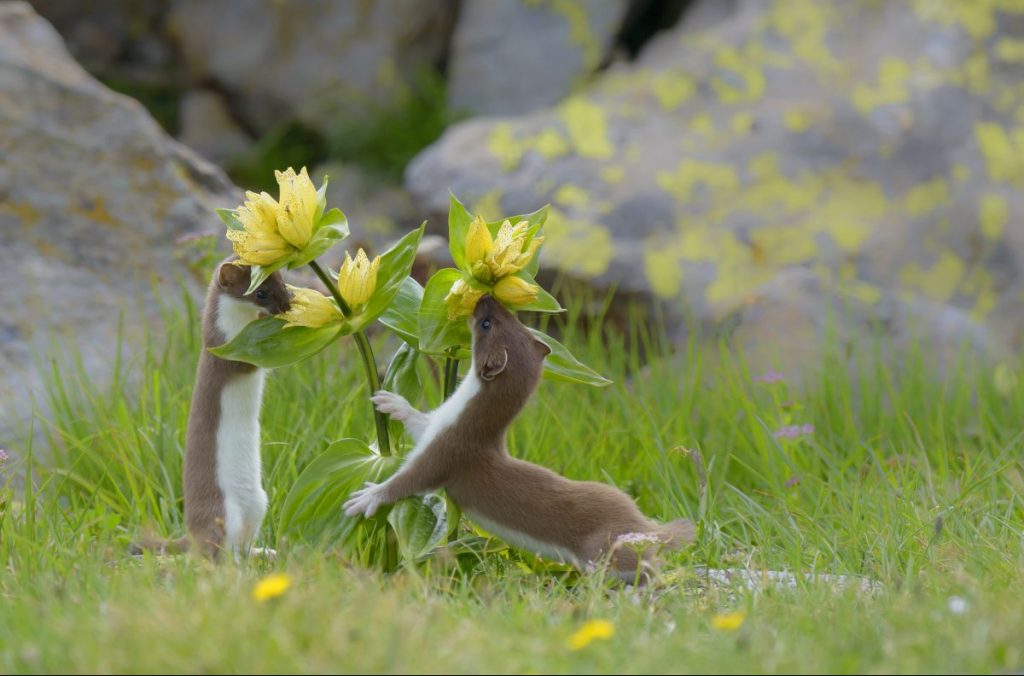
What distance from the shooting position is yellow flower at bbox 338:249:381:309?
10.1ft

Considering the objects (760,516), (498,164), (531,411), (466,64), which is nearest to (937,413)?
(760,516)

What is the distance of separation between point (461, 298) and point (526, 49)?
453 centimetres

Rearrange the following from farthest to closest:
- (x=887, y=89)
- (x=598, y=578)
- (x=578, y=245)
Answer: (x=887, y=89) < (x=578, y=245) < (x=598, y=578)

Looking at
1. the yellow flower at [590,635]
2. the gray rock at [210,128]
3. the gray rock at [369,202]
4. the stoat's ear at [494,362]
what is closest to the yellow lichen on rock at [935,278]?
the gray rock at [369,202]

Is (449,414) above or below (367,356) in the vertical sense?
below

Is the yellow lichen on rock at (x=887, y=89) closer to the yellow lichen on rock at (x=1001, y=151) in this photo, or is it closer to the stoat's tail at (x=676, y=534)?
the yellow lichen on rock at (x=1001, y=151)

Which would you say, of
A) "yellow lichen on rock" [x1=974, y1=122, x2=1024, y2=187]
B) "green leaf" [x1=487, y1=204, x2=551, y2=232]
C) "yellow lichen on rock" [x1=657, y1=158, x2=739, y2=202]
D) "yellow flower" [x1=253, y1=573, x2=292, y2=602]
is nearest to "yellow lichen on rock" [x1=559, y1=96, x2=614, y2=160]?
"yellow lichen on rock" [x1=657, y1=158, x2=739, y2=202]

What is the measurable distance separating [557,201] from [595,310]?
2.16 feet

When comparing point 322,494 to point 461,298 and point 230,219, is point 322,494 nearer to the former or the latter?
point 461,298

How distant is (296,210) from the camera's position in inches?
116

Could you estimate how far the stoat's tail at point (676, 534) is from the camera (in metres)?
3.05

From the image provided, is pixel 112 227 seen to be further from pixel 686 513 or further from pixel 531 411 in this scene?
pixel 686 513

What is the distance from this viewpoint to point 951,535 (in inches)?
129

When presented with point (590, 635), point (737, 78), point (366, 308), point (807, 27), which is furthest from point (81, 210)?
point (807, 27)
